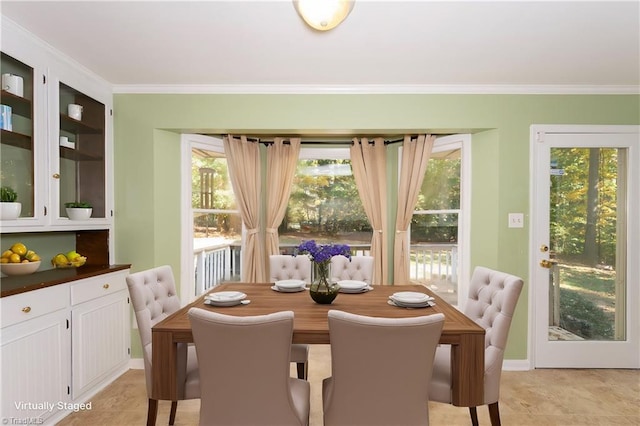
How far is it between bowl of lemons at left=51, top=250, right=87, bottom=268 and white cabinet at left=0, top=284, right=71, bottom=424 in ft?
1.63

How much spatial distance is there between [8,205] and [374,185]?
3.20m

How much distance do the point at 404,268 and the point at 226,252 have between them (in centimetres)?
208

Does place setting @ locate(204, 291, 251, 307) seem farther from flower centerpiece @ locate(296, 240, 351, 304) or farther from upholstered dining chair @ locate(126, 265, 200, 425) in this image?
flower centerpiece @ locate(296, 240, 351, 304)

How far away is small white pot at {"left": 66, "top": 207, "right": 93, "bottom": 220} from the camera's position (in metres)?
2.62

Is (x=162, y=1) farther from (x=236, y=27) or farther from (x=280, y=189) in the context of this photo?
(x=280, y=189)

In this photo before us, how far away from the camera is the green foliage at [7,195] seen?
2.07 m

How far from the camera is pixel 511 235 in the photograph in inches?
125

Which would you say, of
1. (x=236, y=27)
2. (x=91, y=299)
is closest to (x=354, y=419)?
(x=91, y=299)

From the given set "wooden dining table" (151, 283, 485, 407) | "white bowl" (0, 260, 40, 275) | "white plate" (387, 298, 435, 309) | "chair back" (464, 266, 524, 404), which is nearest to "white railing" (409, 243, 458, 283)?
"chair back" (464, 266, 524, 404)

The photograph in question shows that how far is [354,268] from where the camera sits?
9.78 ft

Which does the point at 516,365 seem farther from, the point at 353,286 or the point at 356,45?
the point at 356,45

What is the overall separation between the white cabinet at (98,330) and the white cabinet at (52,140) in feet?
1.68

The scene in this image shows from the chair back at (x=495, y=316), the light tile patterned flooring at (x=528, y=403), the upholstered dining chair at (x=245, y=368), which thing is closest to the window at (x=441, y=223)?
the light tile patterned flooring at (x=528, y=403)

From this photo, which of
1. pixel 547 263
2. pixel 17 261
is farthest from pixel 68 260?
pixel 547 263
